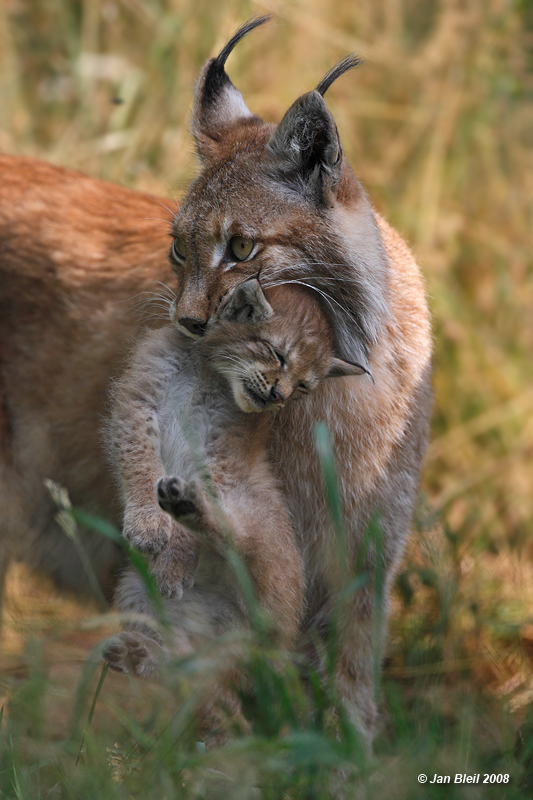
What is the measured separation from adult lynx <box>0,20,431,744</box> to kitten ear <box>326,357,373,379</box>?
0.48 ft

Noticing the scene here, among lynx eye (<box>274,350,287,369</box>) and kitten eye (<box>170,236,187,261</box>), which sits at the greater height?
kitten eye (<box>170,236,187,261</box>)

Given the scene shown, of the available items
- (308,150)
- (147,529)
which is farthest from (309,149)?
(147,529)

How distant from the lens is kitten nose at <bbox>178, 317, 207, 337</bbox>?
2586mm

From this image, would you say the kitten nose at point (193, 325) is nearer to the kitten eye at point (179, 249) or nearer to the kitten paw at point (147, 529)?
the kitten eye at point (179, 249)

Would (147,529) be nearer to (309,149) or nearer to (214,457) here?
(214,457)

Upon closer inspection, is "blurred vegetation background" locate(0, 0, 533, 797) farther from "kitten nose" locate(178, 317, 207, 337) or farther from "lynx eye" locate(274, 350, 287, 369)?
"kitten nose" locate(178, 317, 207, 337)

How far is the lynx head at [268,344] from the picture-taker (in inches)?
102

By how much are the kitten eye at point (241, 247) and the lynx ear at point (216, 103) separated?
0.54 m

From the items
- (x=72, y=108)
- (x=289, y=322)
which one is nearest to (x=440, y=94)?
(x=72, y=108)

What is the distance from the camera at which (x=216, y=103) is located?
3.24 meters

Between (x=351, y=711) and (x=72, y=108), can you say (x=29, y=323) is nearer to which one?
(x=351, y=711)

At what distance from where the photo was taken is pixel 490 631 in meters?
4.28

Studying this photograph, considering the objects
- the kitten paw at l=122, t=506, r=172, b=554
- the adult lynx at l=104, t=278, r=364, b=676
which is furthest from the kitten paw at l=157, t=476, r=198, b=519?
the kitten paw at l=122, t=506, r=172, b=554

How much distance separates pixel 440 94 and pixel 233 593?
4456 mm
